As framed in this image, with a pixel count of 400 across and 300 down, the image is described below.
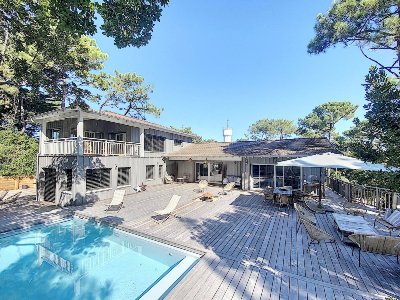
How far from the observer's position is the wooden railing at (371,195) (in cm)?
981

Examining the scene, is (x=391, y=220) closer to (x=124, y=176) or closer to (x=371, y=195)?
(x=371, y=195)

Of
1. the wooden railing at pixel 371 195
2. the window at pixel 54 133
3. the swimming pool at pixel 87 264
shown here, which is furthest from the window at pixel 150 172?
the wooden railing at pixel 371 195

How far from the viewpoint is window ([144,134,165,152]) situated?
749 inches

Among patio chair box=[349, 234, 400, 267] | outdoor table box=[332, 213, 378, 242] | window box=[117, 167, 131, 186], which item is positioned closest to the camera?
patio chair box=[349, 234, 400, 267]

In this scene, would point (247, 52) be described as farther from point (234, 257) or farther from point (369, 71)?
point (234, 257)

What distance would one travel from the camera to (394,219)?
6.80 meters

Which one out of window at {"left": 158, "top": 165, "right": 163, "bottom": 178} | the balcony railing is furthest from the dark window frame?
the balcony railing

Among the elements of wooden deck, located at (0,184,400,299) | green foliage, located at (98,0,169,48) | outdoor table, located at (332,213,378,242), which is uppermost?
green foliage, located at (98,0,169,48)

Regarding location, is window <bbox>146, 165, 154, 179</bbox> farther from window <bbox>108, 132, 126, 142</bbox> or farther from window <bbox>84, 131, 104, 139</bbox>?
window <bbox>84, 131, 104, 139</bbox>

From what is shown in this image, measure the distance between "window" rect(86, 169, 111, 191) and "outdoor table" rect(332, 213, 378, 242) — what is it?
13.0m

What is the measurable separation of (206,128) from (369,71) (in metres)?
58.4

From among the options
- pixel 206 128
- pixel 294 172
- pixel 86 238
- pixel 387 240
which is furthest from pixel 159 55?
pixel 206 128

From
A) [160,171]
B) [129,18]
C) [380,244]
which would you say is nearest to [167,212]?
[380,244]

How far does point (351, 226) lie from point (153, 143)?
54.3ft
